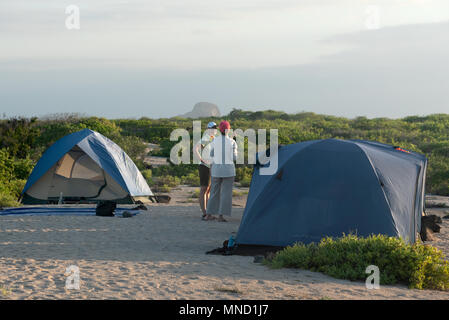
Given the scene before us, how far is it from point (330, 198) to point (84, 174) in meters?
8.41

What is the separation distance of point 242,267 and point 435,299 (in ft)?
7.49

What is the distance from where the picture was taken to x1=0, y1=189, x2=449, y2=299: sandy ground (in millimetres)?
6289

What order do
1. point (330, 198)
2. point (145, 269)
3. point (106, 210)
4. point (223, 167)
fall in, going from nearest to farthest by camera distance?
point (145, 269) → point (330, 198) → point (223, 167) → point (106, 210)

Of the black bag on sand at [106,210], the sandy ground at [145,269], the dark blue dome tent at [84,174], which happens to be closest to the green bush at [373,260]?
the sandy ground at [145,269]

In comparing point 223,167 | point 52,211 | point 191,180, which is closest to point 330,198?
point 223,167

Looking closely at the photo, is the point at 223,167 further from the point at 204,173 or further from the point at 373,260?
the point at 373,260

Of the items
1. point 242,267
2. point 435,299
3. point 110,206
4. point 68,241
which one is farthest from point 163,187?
point 435,299

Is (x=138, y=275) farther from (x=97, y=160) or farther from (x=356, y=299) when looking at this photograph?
(x=97, y=160)

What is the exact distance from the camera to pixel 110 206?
12695 millimetres

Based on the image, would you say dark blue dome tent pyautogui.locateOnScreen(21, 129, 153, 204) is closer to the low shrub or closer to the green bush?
the low shrub

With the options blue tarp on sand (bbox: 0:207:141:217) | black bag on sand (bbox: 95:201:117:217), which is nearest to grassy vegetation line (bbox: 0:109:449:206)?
blue tarp on sand (bbox: 0:207:141:217)

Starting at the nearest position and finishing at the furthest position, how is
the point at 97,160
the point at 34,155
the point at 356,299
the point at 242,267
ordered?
the point at 356,299
the point at 242,267
the point at 97,160
the point at 34,155

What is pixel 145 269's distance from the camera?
7363 millimetres

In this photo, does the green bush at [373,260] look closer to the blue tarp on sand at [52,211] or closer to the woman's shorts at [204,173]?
the woman's shorts at [204,173]
